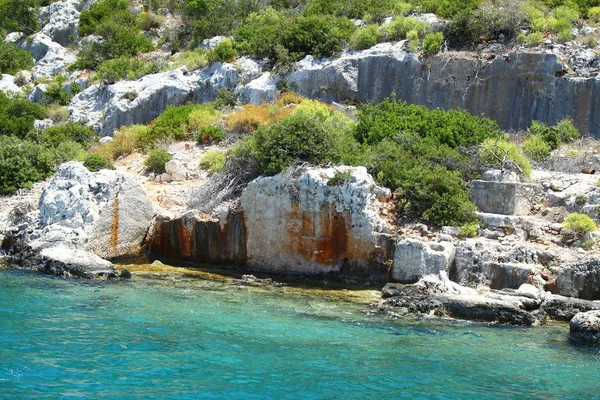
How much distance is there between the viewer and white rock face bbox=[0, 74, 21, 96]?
3095 centimetres

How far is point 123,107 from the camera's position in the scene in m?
27.0

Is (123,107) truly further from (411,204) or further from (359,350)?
(359,350)

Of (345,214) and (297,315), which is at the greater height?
(345,214)

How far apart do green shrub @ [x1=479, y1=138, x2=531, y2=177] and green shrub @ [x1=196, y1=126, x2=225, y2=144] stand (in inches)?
323

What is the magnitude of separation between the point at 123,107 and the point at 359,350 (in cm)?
1880

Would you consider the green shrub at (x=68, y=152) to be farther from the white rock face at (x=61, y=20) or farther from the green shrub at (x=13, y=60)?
the white rock face at (x=61, y=20)

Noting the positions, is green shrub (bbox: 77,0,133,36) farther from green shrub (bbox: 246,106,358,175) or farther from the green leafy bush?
green shrub (bbox: 246,106,358,175)

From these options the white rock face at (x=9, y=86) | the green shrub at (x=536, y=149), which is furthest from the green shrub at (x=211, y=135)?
the white rock face at (x=9, y=86)

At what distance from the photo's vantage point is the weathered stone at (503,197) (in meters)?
15.9

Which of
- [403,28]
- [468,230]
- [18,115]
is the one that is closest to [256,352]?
[468,230]

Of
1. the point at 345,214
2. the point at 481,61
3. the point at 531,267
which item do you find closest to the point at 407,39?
the point at 481,61

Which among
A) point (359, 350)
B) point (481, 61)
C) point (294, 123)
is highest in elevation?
point (481, 61)

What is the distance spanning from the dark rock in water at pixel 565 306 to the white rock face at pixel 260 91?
1445cm

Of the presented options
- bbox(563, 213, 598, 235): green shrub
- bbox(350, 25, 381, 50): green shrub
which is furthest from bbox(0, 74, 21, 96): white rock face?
bbox(563, 213, 598, 235): green shrub
